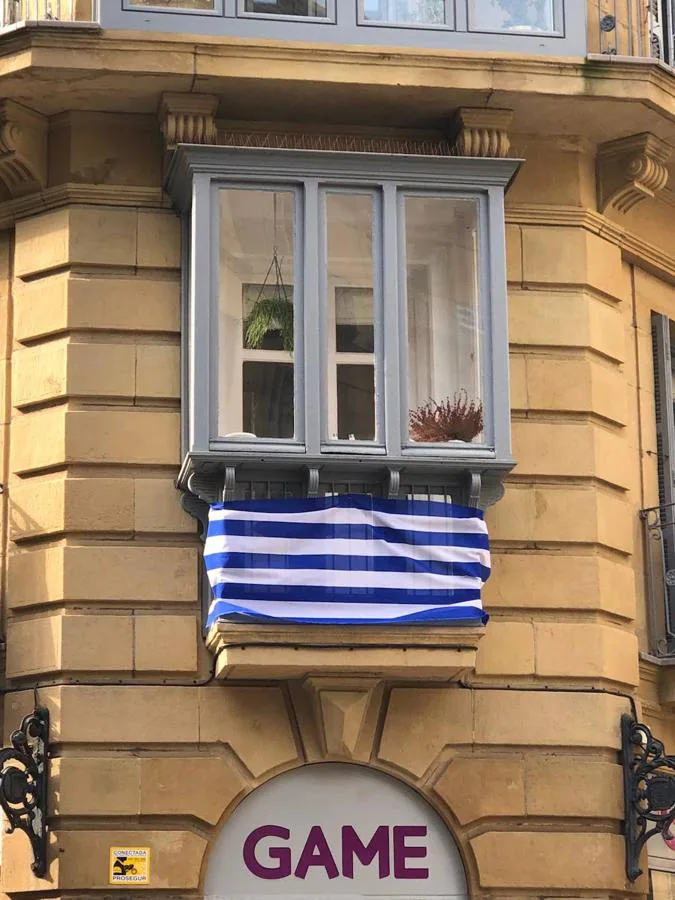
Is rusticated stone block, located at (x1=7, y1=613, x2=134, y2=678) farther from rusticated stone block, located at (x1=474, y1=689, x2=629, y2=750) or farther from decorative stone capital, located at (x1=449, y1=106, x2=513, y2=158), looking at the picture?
decorative stone capital, located at (x1=449, y1=106, x2=513, y2=158)

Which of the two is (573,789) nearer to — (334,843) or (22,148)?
(334,843)

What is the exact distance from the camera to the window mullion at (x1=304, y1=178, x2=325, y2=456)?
50.2ft

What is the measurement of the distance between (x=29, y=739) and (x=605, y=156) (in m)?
7.05

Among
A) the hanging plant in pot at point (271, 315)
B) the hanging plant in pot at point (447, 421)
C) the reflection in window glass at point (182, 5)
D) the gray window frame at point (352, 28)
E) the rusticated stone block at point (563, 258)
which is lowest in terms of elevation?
the hanging plant in pot at point (447, 421)

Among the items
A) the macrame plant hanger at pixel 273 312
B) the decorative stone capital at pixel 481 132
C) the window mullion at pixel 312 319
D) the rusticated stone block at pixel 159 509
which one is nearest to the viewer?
the window mullion at pixel 312 319

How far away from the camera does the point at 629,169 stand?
17.0 metres

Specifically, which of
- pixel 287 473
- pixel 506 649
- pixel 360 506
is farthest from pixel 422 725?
pixel 287 473

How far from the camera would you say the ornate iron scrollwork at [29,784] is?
1473 centimetres

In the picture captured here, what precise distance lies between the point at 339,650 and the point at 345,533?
927 mm

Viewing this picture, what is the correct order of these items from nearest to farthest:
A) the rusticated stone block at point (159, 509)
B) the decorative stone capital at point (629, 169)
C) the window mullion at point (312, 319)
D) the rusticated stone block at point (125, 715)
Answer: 1. the rusticated stone block at point (125, 715)
2. the window mullion at point (312, 319)
3. the rusticated stone block at point (159, 509)
4. the decorative stone capital at point (629, 169)

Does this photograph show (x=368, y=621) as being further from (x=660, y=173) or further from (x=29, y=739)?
(x=660, y=173)

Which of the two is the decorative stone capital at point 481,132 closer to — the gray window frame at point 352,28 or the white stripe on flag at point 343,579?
the gray window frame at point 352,28

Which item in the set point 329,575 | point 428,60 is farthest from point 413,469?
point 428,60

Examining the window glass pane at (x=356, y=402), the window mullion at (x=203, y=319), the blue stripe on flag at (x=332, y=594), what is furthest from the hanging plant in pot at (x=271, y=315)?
the blue stripe on flag at (x=332, y=594)
